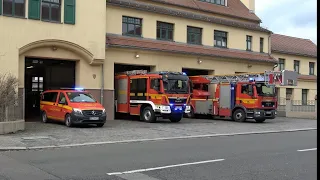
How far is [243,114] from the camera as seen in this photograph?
26.5 metres

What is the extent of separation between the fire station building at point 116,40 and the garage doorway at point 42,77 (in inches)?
3.1

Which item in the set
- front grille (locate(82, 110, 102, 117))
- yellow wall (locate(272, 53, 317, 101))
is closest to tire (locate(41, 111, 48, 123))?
front grille (locate(82, 110, 102, 117))

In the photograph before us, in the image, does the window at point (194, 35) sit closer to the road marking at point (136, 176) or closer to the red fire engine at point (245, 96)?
the red fire engine at point (245, 96)

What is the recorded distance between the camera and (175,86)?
77.6 feet

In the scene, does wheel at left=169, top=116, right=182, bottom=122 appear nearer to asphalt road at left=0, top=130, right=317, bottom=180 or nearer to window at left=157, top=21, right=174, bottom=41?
window at left=157, top=21, right=174, bottom=41

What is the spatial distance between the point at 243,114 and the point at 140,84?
712 centimetres

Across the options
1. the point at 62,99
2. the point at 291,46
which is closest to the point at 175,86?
the point at 62,99

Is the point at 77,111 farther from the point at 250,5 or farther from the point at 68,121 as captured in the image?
the point at 250,5

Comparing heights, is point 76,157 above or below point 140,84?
below

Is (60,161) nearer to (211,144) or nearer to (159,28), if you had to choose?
(211,144)

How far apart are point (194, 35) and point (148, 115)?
34.5ft

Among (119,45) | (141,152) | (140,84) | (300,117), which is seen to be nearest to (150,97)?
(140,84)

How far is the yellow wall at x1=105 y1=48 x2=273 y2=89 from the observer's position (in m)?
26.7

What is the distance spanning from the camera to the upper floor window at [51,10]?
2295 centimetres
